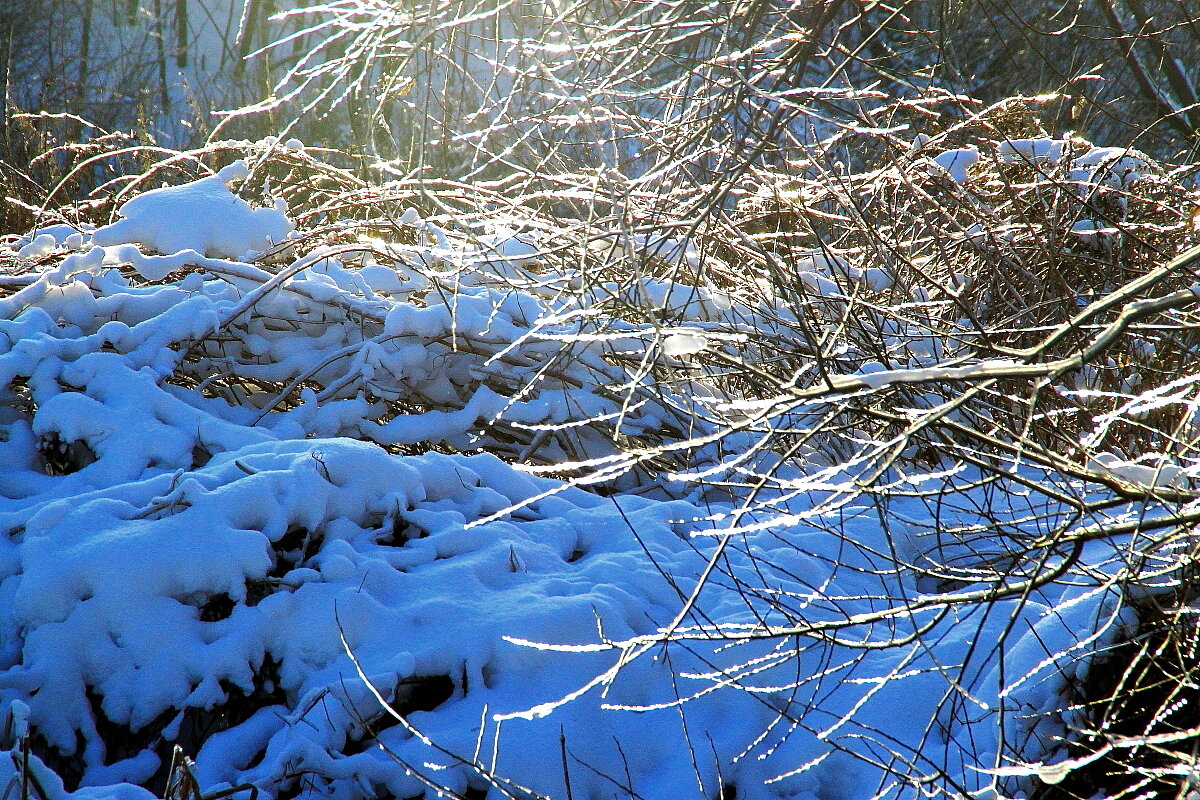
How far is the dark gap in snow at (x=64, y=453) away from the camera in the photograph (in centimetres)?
312

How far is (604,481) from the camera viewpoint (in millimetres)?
2895

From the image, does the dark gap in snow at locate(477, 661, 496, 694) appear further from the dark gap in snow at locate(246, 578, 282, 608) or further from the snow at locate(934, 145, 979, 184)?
the snow at locate(934, 145, 979, 184)

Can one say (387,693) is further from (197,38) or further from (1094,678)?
(197,38)

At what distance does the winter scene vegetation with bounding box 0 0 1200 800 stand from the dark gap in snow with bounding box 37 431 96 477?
1 centimetres

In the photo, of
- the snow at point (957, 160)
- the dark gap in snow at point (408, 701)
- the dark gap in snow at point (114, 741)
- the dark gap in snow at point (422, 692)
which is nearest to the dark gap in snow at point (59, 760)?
the dark gap in snow at point (114, 741)

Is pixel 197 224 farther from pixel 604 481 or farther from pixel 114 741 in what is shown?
pixel 114 741

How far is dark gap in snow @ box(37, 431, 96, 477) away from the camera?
3.12 meters

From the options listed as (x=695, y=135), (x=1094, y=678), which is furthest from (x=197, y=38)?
(x=1094, y=678)

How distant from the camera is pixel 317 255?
151 inches

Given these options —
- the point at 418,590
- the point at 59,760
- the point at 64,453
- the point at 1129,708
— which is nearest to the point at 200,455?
the point at 64,453

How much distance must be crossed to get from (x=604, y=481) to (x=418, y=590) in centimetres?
68

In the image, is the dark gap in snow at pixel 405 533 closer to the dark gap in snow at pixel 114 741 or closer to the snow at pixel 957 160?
the dark gap in snow at pixel 114 741

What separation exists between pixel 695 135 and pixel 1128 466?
1115mm

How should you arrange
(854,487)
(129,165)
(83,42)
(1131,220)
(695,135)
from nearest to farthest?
(854,487)
(695,135)
(1131,220)
(129,165)
(83,42)
